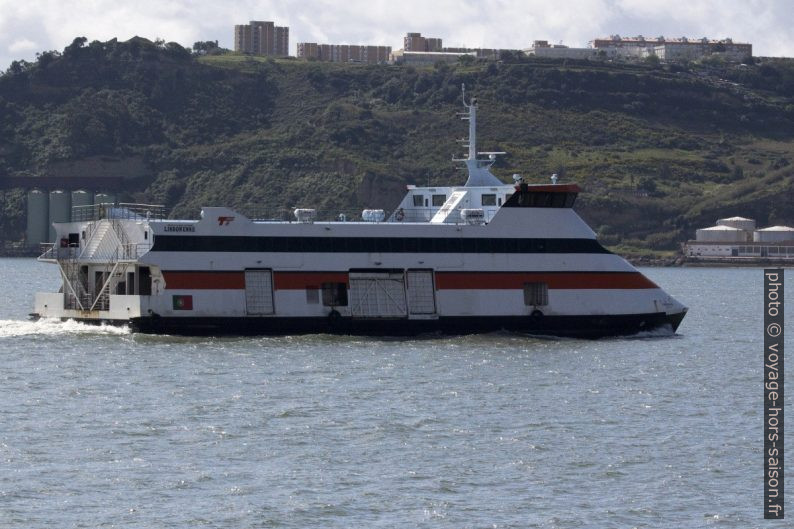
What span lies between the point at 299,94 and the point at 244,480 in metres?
157

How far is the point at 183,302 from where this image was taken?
4638 cm

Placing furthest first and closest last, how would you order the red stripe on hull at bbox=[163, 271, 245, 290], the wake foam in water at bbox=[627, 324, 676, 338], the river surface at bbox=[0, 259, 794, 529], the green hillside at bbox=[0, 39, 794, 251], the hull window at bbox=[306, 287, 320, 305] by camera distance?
the green hillside at bbox=[0, 39, 794, 251] < the wake foam in water at bbox=[627, 324, 676, 338] < the hull window at bbox=[306, 287, 320, 305] < the red stripe on hull at bbox=[163, 271, 245, 290] < the river surface at bbox=[0, 259, 794, 529]

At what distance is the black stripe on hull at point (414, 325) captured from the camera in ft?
153

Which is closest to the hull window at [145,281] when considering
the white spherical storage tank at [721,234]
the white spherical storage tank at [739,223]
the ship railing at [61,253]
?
the ship railing at [61,253]

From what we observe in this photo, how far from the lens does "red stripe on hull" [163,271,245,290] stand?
4625 cm

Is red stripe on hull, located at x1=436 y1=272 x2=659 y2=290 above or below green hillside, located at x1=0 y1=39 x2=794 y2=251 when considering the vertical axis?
below

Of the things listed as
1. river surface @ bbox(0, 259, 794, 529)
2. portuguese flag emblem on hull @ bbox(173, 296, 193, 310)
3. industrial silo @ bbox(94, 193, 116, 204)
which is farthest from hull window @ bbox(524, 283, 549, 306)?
industrial silo @ bbox(94, 193, 116, 204)

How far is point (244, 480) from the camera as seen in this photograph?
27.8 metres

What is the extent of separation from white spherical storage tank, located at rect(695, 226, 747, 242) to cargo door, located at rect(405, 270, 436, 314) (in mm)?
113216

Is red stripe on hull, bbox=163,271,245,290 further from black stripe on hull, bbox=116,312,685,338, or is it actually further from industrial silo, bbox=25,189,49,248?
industrial silo, bbox=25,189,49,248

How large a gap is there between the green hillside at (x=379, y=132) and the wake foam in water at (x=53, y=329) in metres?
87.8

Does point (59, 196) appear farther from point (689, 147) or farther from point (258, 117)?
point (689, 147)

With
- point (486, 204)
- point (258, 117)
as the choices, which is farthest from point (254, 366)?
point (258, 117)

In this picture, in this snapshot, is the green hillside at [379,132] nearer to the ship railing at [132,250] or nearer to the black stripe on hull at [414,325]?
the black stripe on hull at [414,325]
